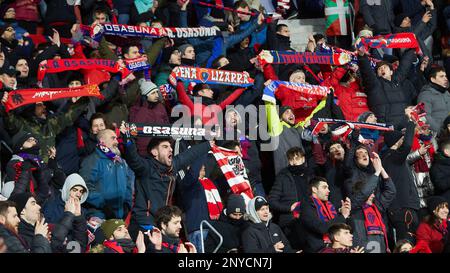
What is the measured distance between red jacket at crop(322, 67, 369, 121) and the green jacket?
3471mm

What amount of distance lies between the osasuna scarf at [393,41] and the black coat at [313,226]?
405 cm

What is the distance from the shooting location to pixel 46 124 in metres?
15.5

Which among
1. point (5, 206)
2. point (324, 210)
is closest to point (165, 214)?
point (5, 206)

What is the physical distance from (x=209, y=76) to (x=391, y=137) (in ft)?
7.33

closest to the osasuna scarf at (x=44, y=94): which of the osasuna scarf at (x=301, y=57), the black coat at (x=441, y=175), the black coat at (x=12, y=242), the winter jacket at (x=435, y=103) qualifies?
the osasuna scarf at (x=301, y=57)

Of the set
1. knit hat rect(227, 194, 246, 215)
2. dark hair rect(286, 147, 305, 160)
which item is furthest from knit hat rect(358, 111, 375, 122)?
knit hat rect(227, 194, 246, 215)

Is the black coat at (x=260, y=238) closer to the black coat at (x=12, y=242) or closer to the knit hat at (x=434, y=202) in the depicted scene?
the knit hat at (x=434, y=202)

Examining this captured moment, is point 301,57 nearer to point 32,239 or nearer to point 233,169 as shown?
point 233,169

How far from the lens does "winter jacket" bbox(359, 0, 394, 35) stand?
1939cm

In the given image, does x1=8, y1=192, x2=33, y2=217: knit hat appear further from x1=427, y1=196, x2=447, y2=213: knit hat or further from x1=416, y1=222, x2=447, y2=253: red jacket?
x1=427, y1=196, x2=447, y2=213: knit hat

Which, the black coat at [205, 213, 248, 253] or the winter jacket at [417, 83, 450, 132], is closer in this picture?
the black coat at [205, 213, 248, 253]

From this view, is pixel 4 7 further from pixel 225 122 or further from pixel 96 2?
pixel 225 122

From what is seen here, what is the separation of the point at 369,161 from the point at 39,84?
3.81 metres

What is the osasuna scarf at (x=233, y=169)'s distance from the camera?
15.4 m
